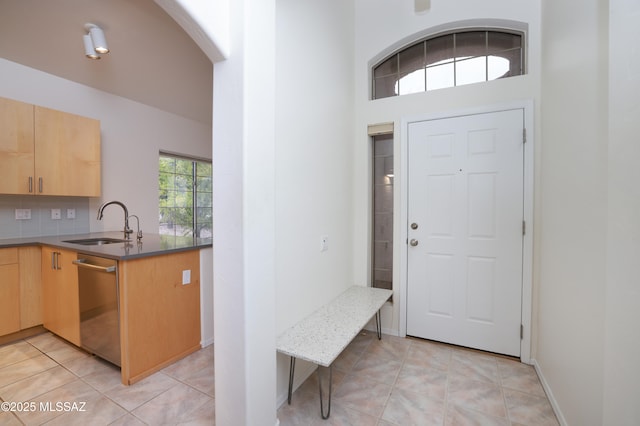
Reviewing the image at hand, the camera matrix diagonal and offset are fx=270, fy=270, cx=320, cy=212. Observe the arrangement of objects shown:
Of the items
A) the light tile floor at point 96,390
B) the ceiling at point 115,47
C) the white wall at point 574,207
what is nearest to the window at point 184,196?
the ceiling at point 115,47

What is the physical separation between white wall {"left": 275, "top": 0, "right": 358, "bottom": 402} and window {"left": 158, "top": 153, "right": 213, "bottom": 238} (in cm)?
299

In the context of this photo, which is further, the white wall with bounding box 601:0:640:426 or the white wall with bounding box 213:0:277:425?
the white wall with bounding box 213:0:277:425

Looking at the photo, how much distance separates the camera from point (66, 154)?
9.24 feet

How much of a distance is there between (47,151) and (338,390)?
3.50 meters

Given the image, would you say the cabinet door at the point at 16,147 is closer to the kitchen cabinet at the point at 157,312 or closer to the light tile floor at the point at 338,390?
the light tile floor at the point at 338,390

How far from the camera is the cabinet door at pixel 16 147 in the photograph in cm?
243

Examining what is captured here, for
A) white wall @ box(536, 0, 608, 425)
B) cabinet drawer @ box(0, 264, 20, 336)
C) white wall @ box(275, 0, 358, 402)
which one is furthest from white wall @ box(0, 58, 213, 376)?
white wall @ box(536, 0, 608, 425)

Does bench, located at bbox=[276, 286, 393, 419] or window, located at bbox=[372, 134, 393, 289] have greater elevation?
window, located at bbox=[372, 134, 393, 289]

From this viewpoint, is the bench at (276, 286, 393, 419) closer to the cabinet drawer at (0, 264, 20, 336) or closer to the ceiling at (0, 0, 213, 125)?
the ceiling at (0, 0, 213, 125)

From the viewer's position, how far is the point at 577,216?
1.44 metres

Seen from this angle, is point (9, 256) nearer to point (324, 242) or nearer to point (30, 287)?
point (30, 287)

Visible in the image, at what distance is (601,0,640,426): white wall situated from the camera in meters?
0.98

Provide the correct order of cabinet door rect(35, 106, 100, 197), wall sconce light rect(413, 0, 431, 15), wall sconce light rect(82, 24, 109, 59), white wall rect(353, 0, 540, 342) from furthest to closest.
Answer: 1. cabinet door rect(35, 106, 100, 197)
2. wall sconce light rect(413, 0, 431, 15)
3. white wall rect(353, 0, 540, 342)
4. wall sconce light rect(82, 24, 109, 59)

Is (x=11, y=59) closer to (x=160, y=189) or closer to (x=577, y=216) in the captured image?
(x=160, y=189)
